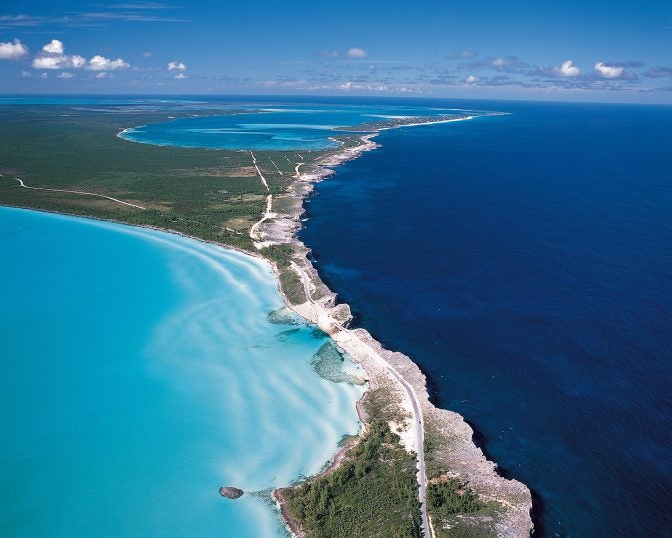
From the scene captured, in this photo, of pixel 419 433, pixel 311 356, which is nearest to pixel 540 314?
pixel 419 433

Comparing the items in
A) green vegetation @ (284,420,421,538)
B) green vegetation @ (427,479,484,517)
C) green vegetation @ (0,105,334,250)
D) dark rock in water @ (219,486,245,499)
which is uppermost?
green vegetation @ (0,105,334,250)

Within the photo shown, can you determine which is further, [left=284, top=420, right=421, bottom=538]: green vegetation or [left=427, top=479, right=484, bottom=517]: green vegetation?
[left=427, top=479, right=484, bottom=517]: green vegetation

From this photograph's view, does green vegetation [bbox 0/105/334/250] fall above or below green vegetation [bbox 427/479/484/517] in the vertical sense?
above

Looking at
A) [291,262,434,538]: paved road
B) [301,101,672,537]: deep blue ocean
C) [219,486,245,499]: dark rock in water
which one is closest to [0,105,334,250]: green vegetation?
[301,101,672,537]: deep blue ocean

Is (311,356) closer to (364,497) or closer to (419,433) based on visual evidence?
(419,433)

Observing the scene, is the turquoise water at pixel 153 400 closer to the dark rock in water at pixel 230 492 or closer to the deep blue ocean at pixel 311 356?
the deep blue ocean at pixel 311 356

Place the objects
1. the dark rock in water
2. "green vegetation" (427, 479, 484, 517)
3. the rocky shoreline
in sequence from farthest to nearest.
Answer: the dark rock in water < the rocky shoreline < "green vegetation" (427, 479, 484, 517)

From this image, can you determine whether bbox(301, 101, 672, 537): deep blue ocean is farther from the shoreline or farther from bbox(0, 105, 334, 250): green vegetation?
bbox(0, 105, 334, 250): green vegetation
